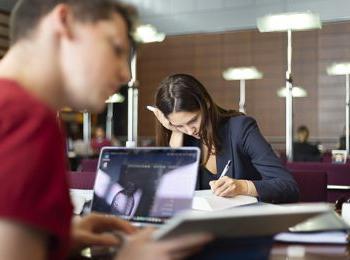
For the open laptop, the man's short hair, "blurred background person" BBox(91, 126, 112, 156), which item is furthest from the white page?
"blurred background person" BBox(91, 126, 112, 156)

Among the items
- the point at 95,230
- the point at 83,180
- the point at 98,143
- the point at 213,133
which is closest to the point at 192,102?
the point at 213,133

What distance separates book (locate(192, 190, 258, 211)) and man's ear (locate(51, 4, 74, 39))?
860mm

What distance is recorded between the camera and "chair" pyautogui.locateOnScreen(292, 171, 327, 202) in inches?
96.7

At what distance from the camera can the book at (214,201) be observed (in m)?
1.59

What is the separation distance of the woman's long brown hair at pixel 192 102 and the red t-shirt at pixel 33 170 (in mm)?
1486

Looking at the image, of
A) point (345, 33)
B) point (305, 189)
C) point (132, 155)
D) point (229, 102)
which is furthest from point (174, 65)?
point (132, 155)

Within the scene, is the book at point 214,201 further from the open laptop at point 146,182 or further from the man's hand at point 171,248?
the man's hand at point 171,248

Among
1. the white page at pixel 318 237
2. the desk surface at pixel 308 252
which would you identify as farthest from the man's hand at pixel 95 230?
the white page at pixel 318 237

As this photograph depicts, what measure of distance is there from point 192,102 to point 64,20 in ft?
4.62

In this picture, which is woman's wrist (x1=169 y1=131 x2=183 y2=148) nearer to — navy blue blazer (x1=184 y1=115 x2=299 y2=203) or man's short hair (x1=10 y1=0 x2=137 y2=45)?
navy blue blazer (x1=184 y1=115 x2=299 y2=203)

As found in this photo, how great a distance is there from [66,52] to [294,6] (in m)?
8.02

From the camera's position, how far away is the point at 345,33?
966cm

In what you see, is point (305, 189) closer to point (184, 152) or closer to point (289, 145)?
point (184, 152)

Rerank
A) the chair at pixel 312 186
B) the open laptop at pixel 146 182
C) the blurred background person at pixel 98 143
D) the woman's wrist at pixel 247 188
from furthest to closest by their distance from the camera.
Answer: the blurred background person at pixel 98 143, the chair at pixel 312 186, the woman's wrist at pixel 247 188, the open laptop at pixel 146 182
